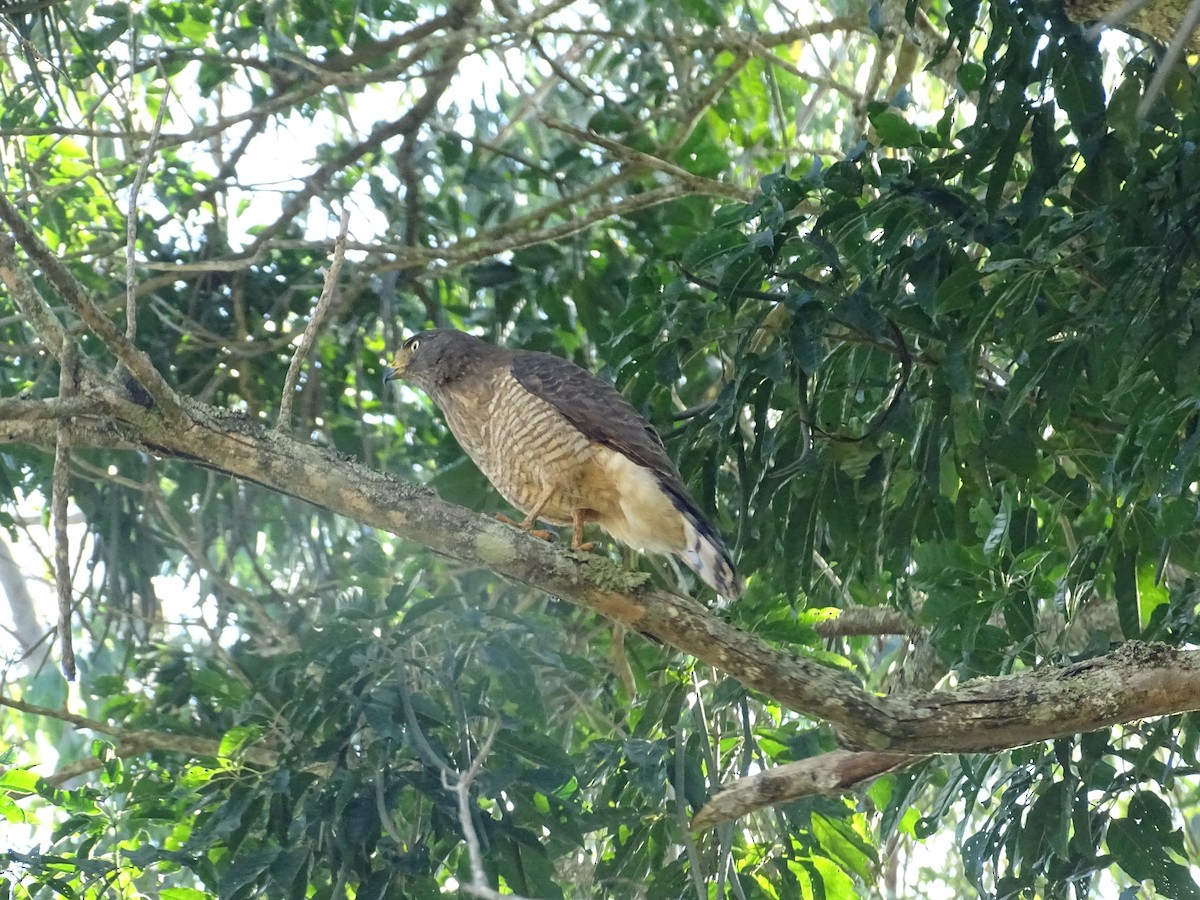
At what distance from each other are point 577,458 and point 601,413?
6.9 inches

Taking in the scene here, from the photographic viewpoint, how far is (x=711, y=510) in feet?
12.9

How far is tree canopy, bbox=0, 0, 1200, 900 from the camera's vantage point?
2.98m

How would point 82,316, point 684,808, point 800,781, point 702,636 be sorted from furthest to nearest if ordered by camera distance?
point 684,808 < point 800,781 < point 702,636 < point 82,316

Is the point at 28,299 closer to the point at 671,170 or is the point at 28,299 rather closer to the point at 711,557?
the point at 711,557

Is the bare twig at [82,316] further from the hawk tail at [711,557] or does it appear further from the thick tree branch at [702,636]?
the hawk tail at [711,557]

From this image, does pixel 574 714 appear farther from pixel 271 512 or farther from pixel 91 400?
pixel 91 400

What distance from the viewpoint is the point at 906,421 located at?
3.48 metres

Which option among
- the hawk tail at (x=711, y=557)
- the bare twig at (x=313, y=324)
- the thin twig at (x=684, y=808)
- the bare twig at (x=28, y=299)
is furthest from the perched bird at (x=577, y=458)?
the bare twig at (x=28, y=299)

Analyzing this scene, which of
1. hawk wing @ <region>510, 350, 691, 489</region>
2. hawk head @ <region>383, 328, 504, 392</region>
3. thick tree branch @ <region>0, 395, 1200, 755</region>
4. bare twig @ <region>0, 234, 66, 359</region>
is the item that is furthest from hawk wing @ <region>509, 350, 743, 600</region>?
bare twig @ <region>0, 234, 66, 359</region>

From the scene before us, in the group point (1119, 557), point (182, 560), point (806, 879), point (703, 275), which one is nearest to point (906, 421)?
A: point (1119, 557)

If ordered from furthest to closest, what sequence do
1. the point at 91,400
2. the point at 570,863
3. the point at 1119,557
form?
the point at 570,863 → the point at 1119,557 → the point at 91,400

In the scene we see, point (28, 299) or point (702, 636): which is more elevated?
point (28, 299)

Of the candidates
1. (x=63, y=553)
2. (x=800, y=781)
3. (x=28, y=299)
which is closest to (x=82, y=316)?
(x=28, y=299)

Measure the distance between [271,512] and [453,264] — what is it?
160cm
